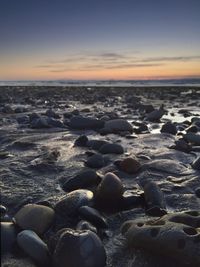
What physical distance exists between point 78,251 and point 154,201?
1.32 meters

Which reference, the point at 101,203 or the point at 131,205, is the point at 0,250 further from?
the point at 131,205

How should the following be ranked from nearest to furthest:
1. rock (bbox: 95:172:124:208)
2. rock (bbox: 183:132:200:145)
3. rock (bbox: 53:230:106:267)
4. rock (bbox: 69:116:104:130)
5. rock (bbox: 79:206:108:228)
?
rock (bbox: 53:230:106:267) < rock (bbox: 79:206:108:228) < rock (bbox: 95:172:124:208) < rock (bbox: 183:132:200:145) < rock (bbox: 69:116:104:130)

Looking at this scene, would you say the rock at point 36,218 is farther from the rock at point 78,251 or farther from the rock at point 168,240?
the rock at point 168,240

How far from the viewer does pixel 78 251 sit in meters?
2.36

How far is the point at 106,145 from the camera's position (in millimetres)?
5680

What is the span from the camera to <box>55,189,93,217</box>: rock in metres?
3.18

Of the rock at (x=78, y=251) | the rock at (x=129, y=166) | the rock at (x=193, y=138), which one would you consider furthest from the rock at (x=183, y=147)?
the rock at (x=78, y=251)

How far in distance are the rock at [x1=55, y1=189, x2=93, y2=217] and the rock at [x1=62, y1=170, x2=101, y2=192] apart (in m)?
0.46

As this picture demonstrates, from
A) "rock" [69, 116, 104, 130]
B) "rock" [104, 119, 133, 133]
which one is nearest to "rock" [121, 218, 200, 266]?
"rock" [104, 119, 133, 133]

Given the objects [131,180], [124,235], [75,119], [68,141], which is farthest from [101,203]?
[75,119]

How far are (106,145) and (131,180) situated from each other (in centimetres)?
141

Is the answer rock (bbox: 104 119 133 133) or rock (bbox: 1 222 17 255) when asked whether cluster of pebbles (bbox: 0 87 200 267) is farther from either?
rock (bbox: 104 119 133 133)

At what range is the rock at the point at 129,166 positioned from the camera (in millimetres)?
4672

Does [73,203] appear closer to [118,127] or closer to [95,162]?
[95,162]
